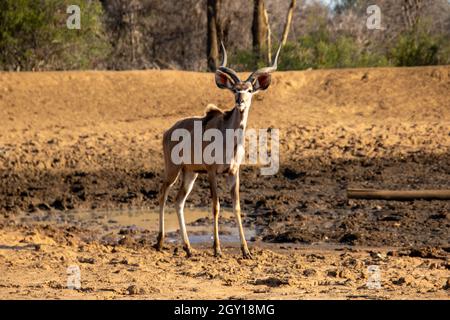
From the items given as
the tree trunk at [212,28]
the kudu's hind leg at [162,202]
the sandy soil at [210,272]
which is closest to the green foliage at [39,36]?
the tree trunk at [212,28]

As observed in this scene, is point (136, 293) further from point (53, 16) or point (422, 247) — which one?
point (53, 16)

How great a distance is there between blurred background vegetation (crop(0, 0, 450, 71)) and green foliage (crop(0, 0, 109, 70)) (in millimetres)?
21

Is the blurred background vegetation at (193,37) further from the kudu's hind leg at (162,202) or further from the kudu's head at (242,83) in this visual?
the kudu's hind leg at (162,202)

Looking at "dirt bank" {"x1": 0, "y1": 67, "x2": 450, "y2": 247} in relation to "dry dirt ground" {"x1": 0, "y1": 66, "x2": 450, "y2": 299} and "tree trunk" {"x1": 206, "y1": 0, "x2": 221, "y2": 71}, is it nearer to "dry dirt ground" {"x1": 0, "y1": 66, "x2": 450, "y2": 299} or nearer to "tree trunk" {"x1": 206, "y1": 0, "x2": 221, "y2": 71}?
"dry dirt ground" {"x1": 0, "y1": 66, "x2": 450, "y2": 299}

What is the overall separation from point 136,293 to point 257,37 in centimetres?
1723

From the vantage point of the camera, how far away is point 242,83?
11.6 meters

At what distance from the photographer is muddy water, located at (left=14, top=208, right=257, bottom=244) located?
524 inches

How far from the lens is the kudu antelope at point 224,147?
1153 cm

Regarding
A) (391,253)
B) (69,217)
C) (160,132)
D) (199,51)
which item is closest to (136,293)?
(391,253)

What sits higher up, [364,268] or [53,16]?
[53,16]

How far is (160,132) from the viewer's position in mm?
18844

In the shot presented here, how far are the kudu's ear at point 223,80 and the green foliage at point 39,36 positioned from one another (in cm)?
1321

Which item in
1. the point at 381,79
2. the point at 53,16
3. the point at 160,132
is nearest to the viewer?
the point at 160,132

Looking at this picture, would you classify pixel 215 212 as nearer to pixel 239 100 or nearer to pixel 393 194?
pixel 239 100
